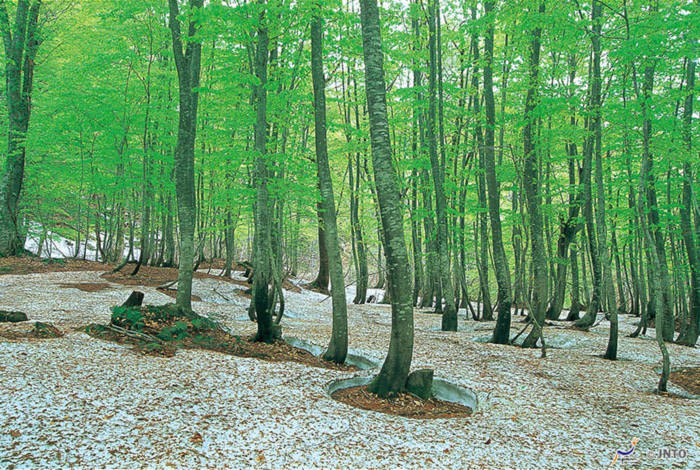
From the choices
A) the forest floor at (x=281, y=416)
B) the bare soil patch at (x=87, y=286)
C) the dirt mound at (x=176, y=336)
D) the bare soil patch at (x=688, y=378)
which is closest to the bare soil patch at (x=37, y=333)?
the forest floor at (x=281, y=416)

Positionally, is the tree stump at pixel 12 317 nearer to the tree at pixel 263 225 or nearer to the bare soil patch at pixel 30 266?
the tree at pixel 263 225

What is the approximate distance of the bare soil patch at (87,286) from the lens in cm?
1090

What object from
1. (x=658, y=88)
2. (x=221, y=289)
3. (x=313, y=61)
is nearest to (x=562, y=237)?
(x=658, y=88)

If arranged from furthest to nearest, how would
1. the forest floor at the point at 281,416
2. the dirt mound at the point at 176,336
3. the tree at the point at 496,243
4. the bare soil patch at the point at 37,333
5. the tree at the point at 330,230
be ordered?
the tree at the point at 496,243 < the tree at the point at 330,230 < the dirt mound at the point at 176,336 < the bare soil patch at the point at 37,333 < the forest floor at the point at 281,416

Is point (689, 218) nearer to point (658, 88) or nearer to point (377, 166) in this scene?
point (658, 88)

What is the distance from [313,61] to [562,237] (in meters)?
10.9

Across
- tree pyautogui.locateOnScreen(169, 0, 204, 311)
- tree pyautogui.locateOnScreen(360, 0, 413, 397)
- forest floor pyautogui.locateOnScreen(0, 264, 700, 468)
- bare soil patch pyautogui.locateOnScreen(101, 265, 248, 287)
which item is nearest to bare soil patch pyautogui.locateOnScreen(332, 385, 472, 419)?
tree pyautogui.locateOnScreen(360, 0, 413, 397)

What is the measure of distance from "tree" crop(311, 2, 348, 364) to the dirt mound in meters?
0.38

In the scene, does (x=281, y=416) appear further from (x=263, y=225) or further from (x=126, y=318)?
(x=263, y=225)

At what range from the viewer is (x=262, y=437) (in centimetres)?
381

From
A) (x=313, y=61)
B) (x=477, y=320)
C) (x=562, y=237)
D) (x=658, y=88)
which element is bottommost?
(x=477, y=320)

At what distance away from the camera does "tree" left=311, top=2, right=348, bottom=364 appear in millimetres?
6809

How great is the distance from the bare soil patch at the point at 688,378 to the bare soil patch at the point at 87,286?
509 inches

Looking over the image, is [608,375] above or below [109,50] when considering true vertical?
below
